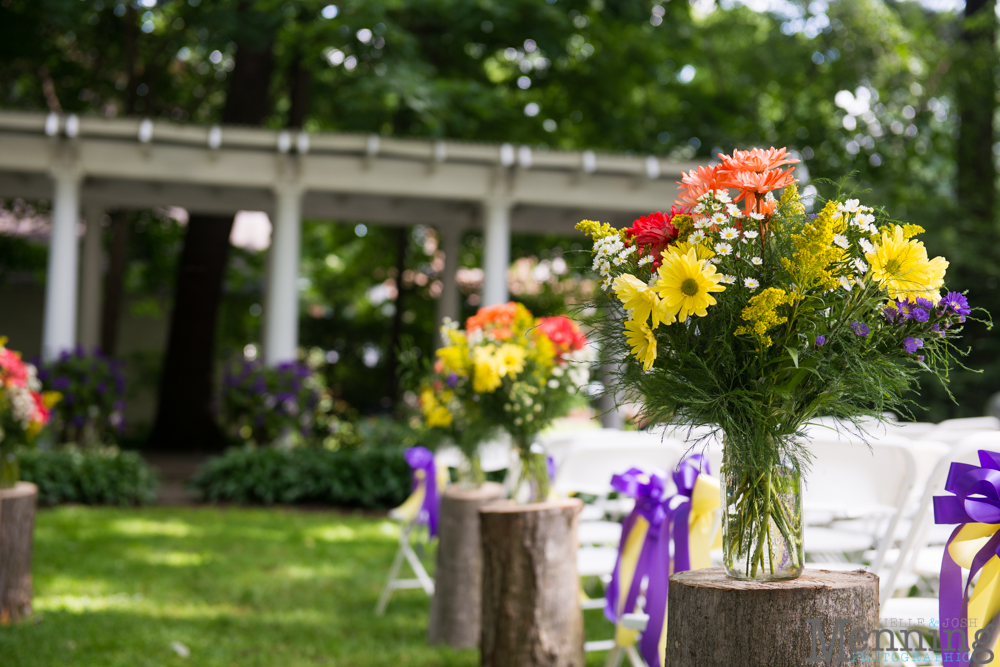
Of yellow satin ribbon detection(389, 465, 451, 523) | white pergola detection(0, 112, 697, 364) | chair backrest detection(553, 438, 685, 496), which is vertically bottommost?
yellow satin ribbon detection(389, 465, 451, 523)

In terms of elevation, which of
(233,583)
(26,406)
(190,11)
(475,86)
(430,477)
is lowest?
(233,583)

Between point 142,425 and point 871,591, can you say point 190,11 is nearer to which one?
point 142,425

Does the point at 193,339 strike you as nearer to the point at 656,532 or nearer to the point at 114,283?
the point at 114,283

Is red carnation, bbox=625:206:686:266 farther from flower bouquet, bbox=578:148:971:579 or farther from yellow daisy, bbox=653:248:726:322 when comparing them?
yellow daisy, bbox=653:248:726:322

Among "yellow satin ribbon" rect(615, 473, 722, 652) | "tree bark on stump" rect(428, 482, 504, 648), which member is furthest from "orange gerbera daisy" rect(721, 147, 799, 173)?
"tree bark on stump" rect(428, 482, 504, 648)

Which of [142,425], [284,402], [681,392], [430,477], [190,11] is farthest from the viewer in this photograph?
[142,425]

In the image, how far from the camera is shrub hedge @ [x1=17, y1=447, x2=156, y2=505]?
747cm

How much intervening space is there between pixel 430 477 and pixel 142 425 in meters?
11.3

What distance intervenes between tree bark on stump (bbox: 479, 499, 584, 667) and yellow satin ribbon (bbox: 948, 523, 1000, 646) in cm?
161

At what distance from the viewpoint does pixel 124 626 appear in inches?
163

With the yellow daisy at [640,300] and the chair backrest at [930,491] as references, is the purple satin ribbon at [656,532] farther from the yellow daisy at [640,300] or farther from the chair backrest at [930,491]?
the yellow daisy at [640,300]

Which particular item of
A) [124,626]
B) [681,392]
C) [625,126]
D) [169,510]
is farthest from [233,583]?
[625,126]

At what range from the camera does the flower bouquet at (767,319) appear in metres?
1.58

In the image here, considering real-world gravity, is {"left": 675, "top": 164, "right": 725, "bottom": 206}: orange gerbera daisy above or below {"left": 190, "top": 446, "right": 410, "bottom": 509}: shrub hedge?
above
